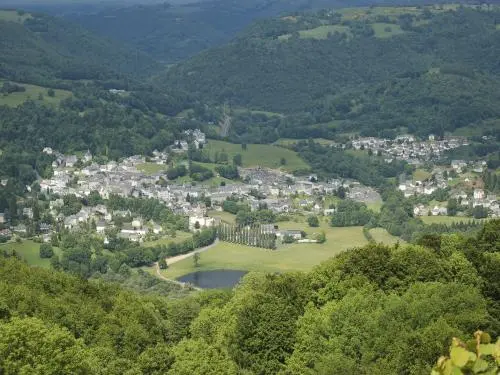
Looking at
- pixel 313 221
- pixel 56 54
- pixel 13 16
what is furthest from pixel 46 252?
pixel 13 16

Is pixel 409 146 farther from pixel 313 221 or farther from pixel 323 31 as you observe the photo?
pixel 323 31

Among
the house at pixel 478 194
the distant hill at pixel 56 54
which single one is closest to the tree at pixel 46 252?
the house at pixel 478 194

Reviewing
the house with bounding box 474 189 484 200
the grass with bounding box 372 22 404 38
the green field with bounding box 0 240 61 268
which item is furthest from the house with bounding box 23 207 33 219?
the grass with bounding box 372 22 404 38

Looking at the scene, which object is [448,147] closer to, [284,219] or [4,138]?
[284,219]

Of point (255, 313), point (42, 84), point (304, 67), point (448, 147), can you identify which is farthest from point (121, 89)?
point (255, 313)

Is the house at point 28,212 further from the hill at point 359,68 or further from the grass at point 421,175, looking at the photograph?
the hill at point 359,68

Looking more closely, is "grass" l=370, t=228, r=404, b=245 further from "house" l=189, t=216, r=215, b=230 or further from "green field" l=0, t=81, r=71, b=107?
"green field" l=0, t=81, r=71, b=107
